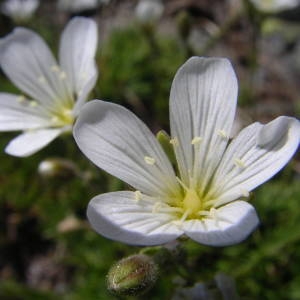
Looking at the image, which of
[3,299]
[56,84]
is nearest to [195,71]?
[56,84]

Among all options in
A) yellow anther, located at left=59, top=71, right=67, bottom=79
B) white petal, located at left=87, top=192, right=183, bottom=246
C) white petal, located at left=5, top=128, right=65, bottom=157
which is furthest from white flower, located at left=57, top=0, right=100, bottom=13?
white petal, located at left=87, top=192, right=183, bottom=246

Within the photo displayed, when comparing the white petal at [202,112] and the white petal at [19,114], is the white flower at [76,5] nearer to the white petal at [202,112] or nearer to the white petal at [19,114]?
the white petal at [19,114]

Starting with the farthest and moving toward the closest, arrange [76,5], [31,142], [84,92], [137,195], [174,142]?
[76,5] < [31,142] < [84,92] < [174,142] < [137,195]

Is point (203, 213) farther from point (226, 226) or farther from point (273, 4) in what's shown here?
point (273, 4)

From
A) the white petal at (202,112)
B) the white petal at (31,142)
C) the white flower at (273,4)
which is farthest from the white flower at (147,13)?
the white petal at (202,112)

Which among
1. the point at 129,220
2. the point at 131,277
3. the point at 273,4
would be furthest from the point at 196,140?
the point at 273,4

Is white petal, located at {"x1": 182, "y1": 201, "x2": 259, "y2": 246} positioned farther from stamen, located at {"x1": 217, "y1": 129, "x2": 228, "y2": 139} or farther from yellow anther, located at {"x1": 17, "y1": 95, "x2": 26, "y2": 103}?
yellow anther, located at {"x1": 17, "y1": 95, "x2": 26, "y2": 103}
